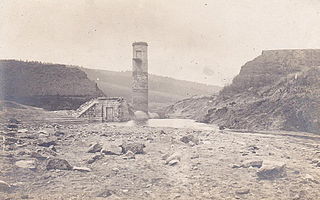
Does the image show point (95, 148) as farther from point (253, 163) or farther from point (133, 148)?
point (253, 163)

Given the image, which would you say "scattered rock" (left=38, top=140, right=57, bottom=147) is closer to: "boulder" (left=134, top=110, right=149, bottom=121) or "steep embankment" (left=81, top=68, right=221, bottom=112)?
"boulder" (left=134, top=110, right=149, bottom=121)

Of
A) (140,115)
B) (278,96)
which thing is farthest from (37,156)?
(140,115)

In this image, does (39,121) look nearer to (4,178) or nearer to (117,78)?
(4,178)

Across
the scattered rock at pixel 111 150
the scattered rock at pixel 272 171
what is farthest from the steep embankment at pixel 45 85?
the scattered rock at pixel 272 171

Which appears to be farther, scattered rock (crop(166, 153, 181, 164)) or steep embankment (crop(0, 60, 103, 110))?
steep embankment (crop(0, 60, 103, 110))

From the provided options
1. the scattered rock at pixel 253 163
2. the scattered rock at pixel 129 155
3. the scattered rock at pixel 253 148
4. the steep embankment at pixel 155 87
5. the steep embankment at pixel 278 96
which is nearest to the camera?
the scattered rock at pixel 253 163

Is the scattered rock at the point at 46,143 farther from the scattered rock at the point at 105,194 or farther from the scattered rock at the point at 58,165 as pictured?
the scattered rock at the point at 105,194

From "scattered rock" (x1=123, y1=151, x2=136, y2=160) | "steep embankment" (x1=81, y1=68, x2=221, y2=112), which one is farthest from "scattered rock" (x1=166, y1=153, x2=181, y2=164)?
"steep embankment" (x1=81, y1=68, x2=221, y2=112)
